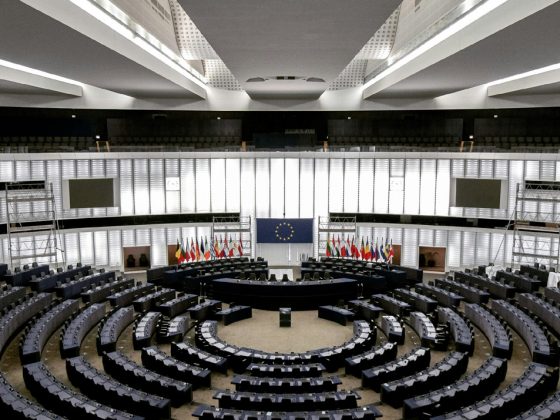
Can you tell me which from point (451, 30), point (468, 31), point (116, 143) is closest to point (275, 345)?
point (468, 31)

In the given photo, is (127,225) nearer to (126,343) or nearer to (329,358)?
(126,343)

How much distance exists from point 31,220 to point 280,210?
16067mm

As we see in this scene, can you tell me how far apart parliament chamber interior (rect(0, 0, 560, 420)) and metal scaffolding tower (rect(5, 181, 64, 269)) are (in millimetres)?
179

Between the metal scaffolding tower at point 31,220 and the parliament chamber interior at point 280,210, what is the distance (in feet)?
0.59

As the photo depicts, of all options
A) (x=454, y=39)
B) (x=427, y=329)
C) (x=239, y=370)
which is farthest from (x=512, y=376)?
(x=454, y=39)

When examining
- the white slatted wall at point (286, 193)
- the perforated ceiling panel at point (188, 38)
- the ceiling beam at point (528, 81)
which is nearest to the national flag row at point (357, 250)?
the white slatted wall at point (286, 193)

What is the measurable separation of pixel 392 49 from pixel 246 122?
53.1 feet

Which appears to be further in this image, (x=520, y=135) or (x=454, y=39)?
(x=520, y=135)

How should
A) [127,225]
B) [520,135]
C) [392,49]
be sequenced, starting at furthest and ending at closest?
[520,135] < [127,225] < [392,49]

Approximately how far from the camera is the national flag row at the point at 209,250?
Answer: 1215 inches

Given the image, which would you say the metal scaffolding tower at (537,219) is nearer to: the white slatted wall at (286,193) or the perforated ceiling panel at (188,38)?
the white slatted wall at (286,193)

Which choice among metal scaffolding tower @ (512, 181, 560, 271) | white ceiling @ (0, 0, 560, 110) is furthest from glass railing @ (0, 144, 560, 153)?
white ceiling @ (0, 0, 560, 110)

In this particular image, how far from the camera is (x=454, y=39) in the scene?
17.6m

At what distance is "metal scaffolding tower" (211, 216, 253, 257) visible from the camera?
33375 mm
